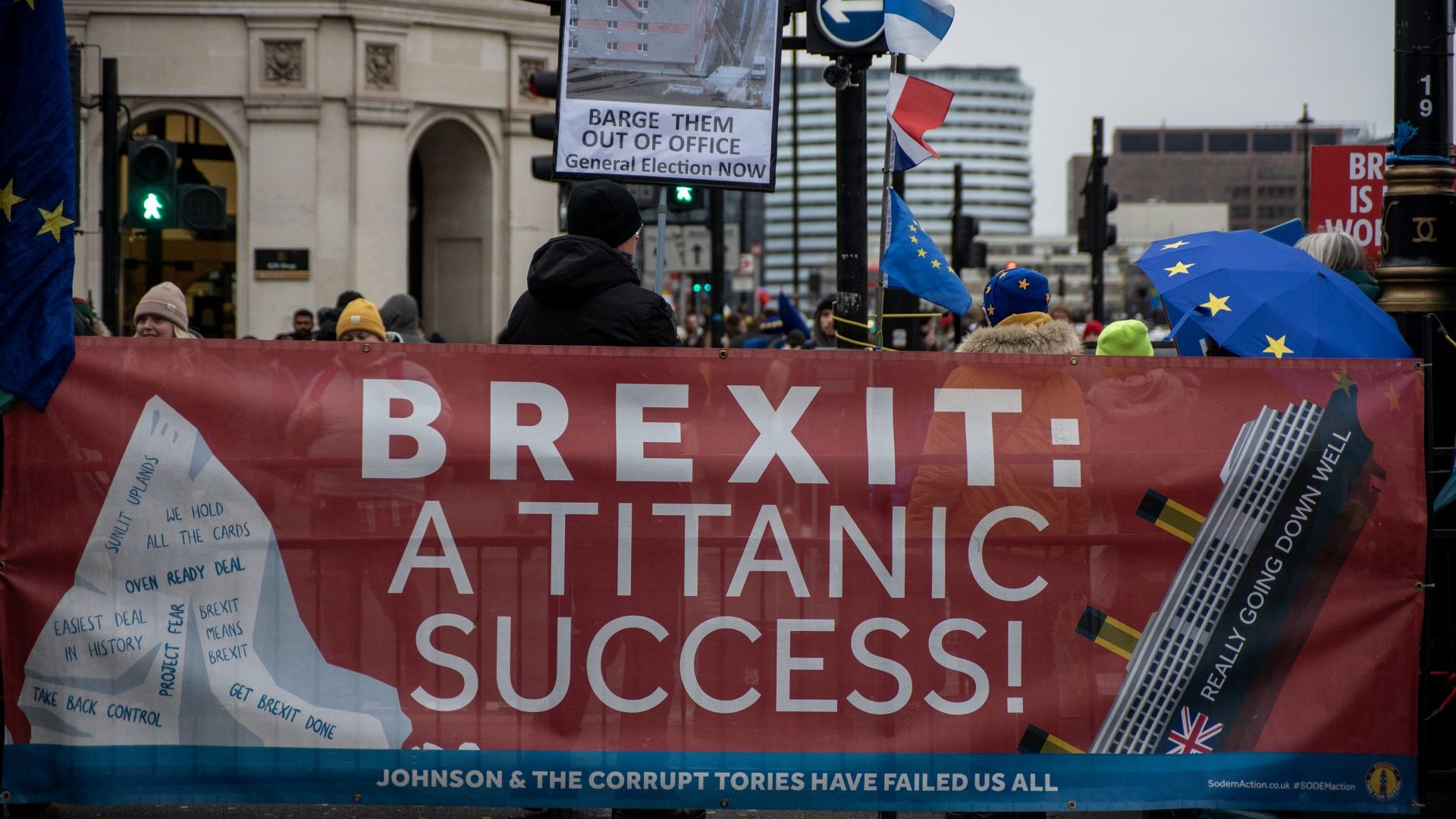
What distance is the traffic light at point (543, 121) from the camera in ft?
36.5

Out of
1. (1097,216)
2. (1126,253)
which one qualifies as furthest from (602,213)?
(1126,253)

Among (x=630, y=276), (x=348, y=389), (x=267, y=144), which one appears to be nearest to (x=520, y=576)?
(x=348, y=389)

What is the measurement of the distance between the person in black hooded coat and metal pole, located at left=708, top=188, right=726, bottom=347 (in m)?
12.5

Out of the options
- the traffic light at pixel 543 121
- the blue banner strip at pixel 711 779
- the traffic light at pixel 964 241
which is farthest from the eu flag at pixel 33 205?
the traffic light at pixel 964 241

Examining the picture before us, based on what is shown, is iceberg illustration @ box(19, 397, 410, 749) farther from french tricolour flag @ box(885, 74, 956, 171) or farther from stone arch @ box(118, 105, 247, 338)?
stone arch @ box(118, 105, 247, 338)

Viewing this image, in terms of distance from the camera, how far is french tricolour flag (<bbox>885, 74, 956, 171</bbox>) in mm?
6531

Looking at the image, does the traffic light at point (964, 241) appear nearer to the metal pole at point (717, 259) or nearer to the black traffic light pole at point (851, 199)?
the metal pole at point (717, 259)

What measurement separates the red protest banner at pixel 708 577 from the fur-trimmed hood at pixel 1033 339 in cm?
54

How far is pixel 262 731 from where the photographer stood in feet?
14.0

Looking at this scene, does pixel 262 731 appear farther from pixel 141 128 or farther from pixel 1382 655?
pixel 141 128

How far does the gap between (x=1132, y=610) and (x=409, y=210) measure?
1045 inches

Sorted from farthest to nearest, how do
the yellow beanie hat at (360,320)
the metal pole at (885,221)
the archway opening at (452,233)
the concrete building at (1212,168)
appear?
1. the concrete building at (1212,168)
2. the archway opening at (452,233)
3. the yellow beanie hat at (360,320)
4. the metal pole at (885,221)

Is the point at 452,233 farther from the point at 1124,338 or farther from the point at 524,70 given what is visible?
the point at 1124,338

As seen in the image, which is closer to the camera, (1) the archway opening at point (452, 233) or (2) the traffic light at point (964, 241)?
(2) the traffic light at point (964, 241)
